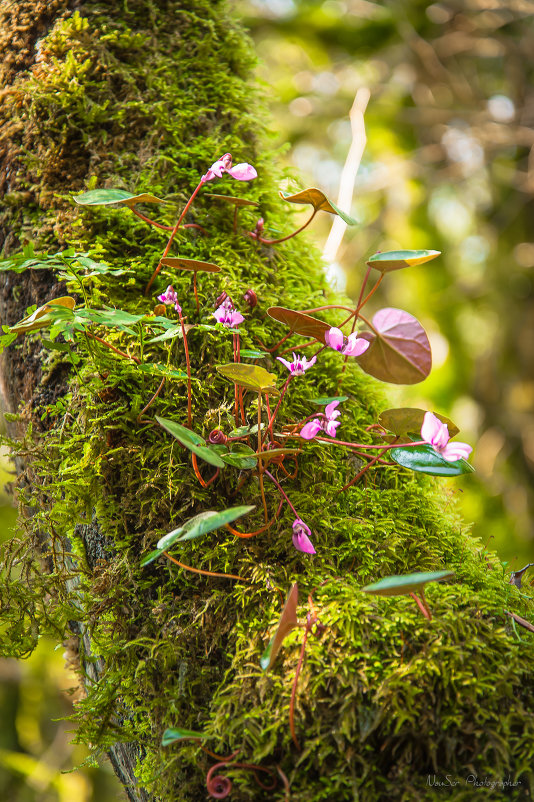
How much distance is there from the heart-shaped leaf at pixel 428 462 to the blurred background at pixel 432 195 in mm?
2657

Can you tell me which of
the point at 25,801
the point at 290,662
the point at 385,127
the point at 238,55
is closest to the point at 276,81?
the point at 385,127

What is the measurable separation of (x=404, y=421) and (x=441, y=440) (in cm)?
9

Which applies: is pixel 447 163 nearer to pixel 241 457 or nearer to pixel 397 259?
pixel 397 259

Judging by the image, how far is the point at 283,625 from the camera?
0.63m

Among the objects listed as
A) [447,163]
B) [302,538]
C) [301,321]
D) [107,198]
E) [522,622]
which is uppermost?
[107,198]

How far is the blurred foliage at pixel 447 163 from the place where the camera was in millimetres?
3734

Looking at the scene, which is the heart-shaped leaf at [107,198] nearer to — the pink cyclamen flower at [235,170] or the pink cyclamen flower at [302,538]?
the pink cyclamen flower at [235,170]

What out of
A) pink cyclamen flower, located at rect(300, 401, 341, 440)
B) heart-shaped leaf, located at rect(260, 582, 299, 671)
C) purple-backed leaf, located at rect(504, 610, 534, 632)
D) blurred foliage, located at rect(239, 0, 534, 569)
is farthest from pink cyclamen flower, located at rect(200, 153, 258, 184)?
blurred foliage, located at rect(239, 0, 534, 569)

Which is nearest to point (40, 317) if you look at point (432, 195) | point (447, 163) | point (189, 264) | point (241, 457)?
point (189, 264)

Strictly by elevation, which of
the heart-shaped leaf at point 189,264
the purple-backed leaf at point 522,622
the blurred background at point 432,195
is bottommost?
the blurred background at point 432,195

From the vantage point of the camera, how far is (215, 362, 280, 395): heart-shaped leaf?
0.73m

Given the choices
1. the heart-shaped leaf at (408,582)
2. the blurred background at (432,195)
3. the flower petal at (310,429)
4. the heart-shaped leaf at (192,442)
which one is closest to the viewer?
the heart-shaped leaf at (408,582)

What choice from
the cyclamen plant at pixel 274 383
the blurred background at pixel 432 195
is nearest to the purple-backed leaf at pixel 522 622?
the cyclamen plant at pixel 274 383

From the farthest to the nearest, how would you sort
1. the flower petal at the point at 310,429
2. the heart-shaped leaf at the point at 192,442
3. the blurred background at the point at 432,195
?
the blurred background at the point at 432,195, the flower petal at the point at 310,429, the heart-shaped leaf at the point at 192,442
